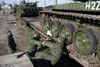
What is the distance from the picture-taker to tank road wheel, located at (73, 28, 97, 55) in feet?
26.5

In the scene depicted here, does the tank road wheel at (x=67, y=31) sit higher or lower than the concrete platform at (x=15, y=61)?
lower

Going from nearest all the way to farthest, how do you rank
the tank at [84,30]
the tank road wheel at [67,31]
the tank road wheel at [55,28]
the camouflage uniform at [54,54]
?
the camouflage uniform at [54,54]
the tank at [84,30]
the tank road wheel at [67,31]
the tank road wheel at [55,28]

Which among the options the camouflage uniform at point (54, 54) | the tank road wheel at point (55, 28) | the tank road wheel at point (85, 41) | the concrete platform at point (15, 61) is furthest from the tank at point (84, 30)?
the concrete platform at point (15, 61)

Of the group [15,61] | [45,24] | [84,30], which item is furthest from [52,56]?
[45,24]

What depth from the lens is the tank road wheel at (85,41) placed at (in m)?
8.08

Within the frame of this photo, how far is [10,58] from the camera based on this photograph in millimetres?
6133

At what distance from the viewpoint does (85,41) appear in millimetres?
8797

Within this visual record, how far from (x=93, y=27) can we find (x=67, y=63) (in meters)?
1.90

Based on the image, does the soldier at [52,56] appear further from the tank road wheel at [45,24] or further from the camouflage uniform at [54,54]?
the tank road wheel at [45,24]

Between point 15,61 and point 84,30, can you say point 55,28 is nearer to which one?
point 84,30

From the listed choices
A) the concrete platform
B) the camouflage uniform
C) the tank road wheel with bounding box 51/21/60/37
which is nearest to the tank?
the tank road wheel with bounding box 51/21/60/37

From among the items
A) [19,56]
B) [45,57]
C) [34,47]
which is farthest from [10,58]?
[34,47]

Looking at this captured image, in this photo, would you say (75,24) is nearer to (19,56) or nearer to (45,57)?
(45,57)

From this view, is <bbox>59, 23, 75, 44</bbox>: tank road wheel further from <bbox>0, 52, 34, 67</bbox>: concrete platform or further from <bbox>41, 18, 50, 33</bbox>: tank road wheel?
<bbox>0, 52, 34, 67</bbox>: concrete platform
